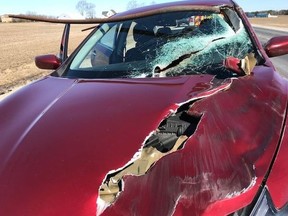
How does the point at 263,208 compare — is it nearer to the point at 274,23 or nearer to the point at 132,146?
the point at 132,146

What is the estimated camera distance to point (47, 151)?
1.94m

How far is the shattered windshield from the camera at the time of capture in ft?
9.80

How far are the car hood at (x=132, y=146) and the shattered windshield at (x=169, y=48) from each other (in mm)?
387

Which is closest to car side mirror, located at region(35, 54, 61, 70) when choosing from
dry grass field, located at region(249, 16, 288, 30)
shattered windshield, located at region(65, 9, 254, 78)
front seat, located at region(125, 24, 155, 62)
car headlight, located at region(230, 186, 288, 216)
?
shattered windshield, located at region(65, 9, 254, 78)

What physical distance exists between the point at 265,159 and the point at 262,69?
4.04 feet

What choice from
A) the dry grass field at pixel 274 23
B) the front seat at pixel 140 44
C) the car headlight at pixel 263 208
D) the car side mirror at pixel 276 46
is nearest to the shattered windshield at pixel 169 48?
the front seat at pixel 140 44

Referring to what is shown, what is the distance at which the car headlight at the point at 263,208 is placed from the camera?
163 centimetres

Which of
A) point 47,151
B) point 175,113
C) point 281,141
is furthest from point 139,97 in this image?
point 281,141

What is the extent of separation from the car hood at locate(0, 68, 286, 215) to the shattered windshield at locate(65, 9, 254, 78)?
0.39 m

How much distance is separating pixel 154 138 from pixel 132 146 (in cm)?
29

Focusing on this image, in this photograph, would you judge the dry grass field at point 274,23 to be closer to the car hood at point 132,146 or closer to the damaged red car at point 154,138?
the damaged red car at point 154,138

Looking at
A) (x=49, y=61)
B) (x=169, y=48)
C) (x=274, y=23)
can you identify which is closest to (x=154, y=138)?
(x=169, y=48)

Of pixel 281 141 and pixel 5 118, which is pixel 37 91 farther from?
pixel 281 141

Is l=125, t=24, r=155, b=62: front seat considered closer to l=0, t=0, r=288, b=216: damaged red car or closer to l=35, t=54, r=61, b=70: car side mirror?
l=0, t=0, r=288, b=216: damaged red car
